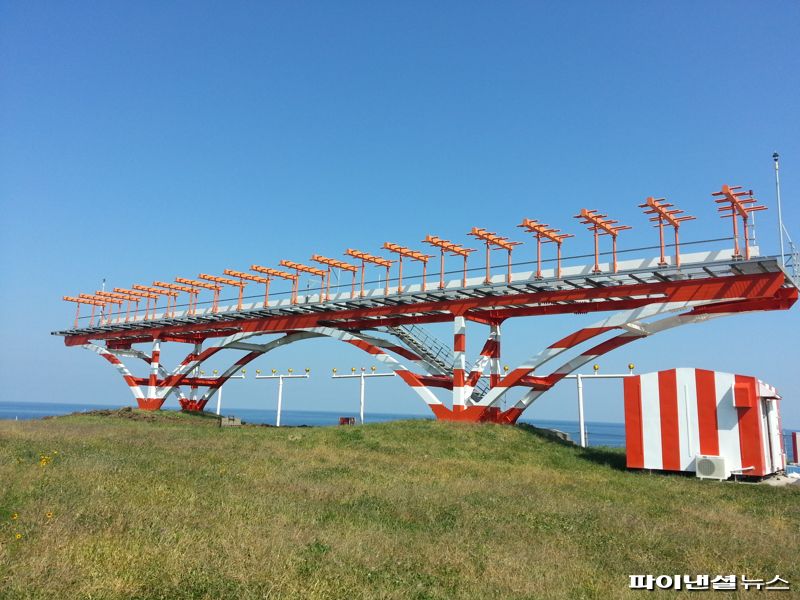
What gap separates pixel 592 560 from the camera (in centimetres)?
1130

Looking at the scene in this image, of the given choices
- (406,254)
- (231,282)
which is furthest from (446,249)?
(231,282)

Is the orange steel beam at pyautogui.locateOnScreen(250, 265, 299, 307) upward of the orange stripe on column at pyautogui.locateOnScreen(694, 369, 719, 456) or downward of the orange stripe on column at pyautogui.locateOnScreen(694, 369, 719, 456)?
upward

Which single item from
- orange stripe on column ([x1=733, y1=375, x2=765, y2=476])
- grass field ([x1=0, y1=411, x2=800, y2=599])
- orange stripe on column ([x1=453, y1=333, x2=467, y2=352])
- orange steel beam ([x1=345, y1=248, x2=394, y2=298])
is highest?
orange steel beam ([x1=345, y1=248, x2=394, y2=298])

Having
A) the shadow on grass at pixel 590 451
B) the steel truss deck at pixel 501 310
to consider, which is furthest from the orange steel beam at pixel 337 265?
→ the shadow on grass at pixel 590 451

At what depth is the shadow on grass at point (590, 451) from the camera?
28.1 meters

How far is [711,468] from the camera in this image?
23656mm

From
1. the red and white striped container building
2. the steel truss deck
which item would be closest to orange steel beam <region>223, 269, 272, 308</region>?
the steel truss deck

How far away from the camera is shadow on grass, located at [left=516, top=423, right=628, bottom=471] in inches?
1105

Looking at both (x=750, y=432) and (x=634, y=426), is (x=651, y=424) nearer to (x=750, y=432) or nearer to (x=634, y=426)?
(x=634, y=426)

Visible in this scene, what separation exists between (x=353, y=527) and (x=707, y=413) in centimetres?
1761

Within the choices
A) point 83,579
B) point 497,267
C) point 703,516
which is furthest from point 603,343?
point 83,579

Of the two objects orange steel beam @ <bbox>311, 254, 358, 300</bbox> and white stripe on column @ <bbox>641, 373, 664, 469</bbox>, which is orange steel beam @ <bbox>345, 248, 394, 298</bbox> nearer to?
orange steel beam @ <bbox>311, 254, 358, 300</bbox>

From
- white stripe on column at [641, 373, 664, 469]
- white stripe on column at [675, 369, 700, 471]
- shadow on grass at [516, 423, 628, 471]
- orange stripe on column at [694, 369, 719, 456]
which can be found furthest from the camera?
shadow on grass at [516, 423, 628, 471]

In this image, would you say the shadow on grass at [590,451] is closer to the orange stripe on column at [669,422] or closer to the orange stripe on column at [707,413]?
the orange stripe on column at [669,422]
